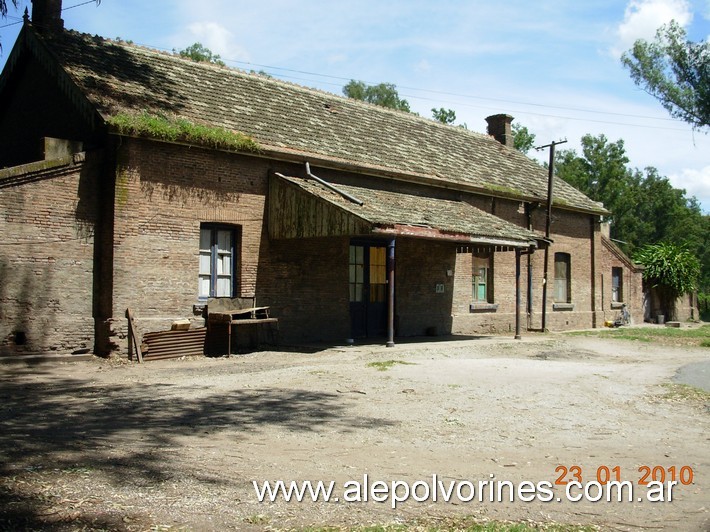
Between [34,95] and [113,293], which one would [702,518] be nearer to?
[113,293]

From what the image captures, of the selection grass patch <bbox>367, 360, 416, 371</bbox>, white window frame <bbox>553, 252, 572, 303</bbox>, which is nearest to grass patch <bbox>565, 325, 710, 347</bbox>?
white window frame <bbox>553, 252, 572, 303</bbox>

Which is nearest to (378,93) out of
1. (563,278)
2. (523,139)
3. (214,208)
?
(523,139)

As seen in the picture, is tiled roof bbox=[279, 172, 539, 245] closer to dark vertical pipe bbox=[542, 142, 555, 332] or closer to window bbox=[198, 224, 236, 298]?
window bbox=[198, 224, 236, 298]

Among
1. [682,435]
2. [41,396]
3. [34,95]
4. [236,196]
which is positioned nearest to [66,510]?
[41,396]

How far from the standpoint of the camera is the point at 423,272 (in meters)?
19.2

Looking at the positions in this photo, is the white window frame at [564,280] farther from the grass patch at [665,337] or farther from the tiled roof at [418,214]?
the tiled roof at [418,214]

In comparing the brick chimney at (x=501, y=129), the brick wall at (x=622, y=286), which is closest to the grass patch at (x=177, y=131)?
the brick chimney at (x=501, y=129)

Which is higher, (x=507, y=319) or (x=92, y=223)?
(x=92, y=223)

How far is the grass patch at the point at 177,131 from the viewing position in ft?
43.5

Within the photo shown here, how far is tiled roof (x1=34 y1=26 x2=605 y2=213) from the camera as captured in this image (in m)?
14.8

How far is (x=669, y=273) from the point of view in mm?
30547

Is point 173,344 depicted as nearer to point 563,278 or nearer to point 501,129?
point 563,278

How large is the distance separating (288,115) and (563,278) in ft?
40.9

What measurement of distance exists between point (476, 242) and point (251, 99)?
6802mm
